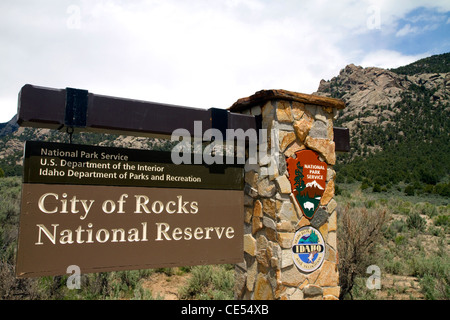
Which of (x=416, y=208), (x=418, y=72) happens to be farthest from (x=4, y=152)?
(x=418, y=72)

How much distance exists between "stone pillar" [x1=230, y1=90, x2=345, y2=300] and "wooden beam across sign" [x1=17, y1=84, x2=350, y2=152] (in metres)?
0.36

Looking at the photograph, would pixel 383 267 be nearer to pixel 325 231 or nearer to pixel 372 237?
pixel 372 237

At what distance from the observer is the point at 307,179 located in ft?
10.7

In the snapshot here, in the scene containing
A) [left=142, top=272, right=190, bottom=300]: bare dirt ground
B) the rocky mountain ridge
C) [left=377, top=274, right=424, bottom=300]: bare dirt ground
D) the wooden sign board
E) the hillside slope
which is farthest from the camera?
the rocky mountain ridge

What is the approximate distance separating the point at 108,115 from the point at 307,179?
190cm

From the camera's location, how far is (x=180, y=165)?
117 inches

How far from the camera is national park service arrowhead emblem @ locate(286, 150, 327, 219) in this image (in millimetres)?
3174

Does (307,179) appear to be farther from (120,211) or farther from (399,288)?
(399,288)

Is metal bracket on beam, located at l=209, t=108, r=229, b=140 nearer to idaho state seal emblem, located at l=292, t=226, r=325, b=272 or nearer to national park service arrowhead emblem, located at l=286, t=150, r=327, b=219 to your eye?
national park service arrowhead emblem, located at l=286, t=150, r=327, b=219

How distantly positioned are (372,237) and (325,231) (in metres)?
4.25

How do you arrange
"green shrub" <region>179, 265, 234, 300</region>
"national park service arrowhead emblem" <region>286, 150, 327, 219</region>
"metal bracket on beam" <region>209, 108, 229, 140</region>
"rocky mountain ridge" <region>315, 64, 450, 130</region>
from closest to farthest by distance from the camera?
"metal bracket on beam" <region>209, 108, 229, 140</region>
"national park service arrowhead emblem" <region>286, 150, 327, 219</region>
"green shrub" <region>179, 265, 234, 300</region>
"rocky mountain ridge" <region>315, 64, 450, 130</region>

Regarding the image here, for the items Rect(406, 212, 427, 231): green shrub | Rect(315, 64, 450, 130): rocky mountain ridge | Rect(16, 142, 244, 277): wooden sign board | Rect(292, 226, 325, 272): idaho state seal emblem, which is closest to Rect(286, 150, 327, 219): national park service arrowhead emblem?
Rect(292, 226, 325, 272): idaho state seal emblem

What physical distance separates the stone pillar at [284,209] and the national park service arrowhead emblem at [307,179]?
0.03m

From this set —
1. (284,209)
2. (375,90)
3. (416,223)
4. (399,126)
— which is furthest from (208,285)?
(375,90)
